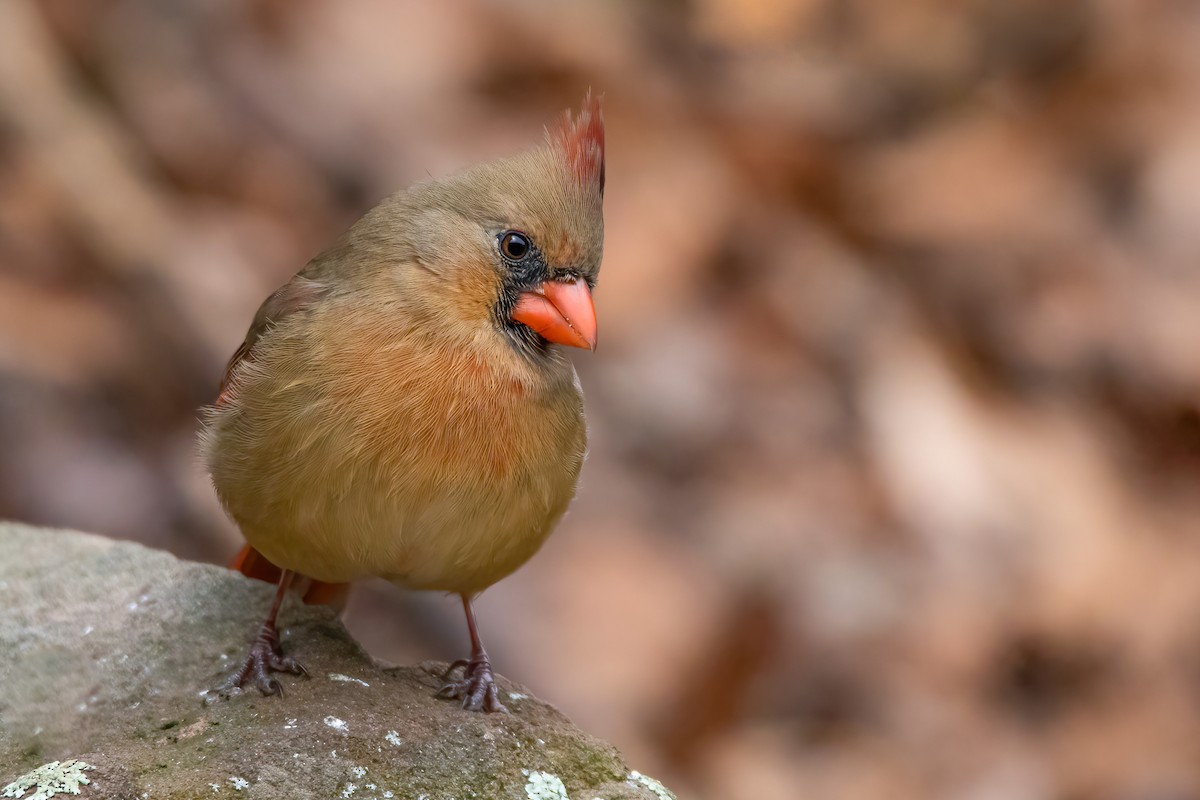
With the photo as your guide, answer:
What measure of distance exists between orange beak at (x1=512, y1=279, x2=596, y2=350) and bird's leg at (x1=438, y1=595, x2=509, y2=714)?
708 mm

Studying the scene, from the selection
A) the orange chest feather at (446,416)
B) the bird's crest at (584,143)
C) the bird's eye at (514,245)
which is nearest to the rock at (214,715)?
the orange chest feather at (446,416)

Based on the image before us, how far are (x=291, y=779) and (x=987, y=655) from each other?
3.67 meters

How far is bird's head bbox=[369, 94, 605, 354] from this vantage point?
2.97 meters

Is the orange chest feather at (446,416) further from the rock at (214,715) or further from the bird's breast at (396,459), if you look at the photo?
the rock at (214,715)

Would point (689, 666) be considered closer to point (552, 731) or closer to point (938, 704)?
point (938, 704)

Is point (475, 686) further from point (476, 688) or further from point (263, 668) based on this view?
point (263, 668)

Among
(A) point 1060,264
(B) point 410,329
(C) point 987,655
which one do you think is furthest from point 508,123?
(B) point 410,329

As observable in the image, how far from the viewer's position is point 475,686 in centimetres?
298

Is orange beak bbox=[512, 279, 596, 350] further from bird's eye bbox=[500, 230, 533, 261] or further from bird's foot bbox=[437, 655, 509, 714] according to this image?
bird's foot bbox=[437, 655, 509, 714]

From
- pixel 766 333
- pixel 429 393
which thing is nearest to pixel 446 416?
pixel 429 393

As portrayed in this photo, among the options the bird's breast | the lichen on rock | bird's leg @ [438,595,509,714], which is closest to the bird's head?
the bird's breast

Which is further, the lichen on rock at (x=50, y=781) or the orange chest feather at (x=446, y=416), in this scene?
the orange chest feather at (x=446, y=416)

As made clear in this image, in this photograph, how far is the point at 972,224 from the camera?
671cm

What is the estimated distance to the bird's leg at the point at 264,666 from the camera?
2.78 meters
